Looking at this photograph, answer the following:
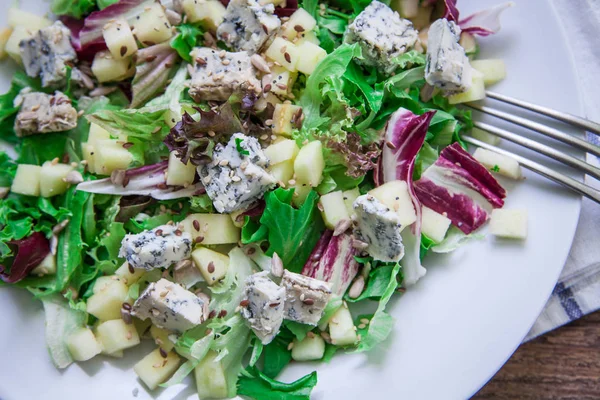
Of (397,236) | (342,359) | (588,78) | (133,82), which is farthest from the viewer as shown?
(588,78)

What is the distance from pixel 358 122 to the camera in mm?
2949

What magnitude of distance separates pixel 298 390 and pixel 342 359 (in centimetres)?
28

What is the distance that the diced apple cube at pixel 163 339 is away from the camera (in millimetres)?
2875

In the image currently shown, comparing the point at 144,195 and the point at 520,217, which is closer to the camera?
the point at 520,217

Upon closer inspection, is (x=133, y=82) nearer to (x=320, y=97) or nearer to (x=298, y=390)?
(x=320, y=97)

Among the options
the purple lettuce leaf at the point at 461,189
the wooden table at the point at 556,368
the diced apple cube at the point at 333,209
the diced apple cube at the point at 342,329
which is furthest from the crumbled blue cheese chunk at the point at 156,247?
the wooden table at the point at 556,368

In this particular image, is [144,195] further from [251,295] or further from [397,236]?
[397,236]

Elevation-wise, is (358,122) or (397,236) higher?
(358,122)

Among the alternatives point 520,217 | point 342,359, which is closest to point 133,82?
point 342,359

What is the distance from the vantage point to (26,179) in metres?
3.06

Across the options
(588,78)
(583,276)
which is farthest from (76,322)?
(588,78)

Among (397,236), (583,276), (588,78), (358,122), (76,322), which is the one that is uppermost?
(588,78)

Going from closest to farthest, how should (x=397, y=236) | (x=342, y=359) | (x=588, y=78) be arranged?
(x=397, y=236) < (x=342, y=359) < (x=588, y=78)

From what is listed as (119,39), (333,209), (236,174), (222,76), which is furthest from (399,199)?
(119,39)
